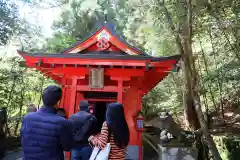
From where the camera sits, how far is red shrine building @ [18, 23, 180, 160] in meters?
6.68

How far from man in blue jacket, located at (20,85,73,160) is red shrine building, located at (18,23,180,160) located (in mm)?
4340

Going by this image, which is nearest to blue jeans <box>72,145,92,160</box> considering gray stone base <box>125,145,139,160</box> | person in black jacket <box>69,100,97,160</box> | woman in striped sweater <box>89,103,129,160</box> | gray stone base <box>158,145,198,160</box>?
person in black jacket <box>69,100,97,160</box>

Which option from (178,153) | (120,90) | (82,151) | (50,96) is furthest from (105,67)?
(50,96)

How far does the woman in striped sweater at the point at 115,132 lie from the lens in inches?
105

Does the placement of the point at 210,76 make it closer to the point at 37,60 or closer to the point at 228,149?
the point at 228,149

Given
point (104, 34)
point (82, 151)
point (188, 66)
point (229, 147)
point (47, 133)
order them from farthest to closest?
point (188, 66) < point (229, 147) < point (104, 34) < point (82, 151) < point (47, 133)

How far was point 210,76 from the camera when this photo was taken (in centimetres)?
948

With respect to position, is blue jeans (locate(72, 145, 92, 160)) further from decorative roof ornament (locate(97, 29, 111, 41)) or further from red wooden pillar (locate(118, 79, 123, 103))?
decorative roof ornament (locate(97, 29, 111, 41))

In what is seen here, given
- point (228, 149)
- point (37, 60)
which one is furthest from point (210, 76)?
point (37, 60)

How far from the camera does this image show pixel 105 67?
720cm

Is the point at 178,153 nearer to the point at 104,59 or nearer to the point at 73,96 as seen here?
the point at 104,59

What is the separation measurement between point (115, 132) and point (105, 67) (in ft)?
15.2

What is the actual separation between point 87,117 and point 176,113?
1205cm

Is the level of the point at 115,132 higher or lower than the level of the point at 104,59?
lower
